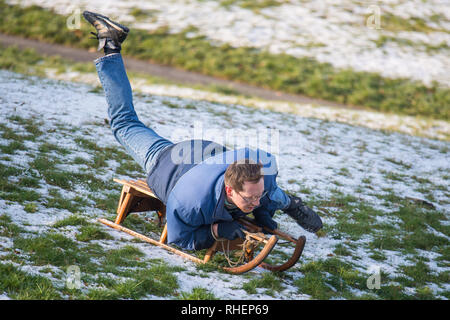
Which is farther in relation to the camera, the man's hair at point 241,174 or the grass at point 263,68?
the grass at point 263,68

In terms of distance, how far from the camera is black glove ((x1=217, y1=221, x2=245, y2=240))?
4.39 m

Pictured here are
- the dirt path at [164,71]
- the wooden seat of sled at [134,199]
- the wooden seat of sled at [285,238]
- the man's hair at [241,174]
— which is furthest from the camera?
the dirt path at [164,71]

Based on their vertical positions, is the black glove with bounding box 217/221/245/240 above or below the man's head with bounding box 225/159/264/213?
below

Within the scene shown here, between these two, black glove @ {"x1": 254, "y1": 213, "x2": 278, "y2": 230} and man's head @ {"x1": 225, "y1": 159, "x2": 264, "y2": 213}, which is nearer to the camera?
man's head @ {"x1": 225, "y1": 159, "x2": 264, "y2": 213}

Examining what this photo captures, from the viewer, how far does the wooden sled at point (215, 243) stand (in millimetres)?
4398

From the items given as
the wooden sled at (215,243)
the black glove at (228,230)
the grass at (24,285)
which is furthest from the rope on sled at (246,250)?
the grass at (24,285)

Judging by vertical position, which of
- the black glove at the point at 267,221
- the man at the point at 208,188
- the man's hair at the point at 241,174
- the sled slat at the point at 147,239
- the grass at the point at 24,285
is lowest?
the sled slat at the point at 147,239

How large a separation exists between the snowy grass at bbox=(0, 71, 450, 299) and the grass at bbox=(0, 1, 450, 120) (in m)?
4.47

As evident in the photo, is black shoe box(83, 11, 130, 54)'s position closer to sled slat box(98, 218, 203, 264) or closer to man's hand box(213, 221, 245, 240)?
sled slat box(98, 218, 203, 264)

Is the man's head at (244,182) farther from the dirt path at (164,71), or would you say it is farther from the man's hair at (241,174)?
the dirt path at (164,71)

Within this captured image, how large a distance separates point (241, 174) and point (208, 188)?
39 centimetres

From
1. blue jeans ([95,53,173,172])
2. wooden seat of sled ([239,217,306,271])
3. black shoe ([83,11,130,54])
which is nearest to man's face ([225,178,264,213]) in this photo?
wooden seat of sled ([239,217,306,271])

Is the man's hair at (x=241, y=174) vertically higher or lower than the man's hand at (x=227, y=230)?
higher

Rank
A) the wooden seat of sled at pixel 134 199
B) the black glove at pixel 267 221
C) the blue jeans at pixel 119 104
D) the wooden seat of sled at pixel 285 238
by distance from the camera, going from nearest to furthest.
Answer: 1. the wooden seat of sled at pixel 285 238
2. the black glove at pixel 267 221
3. the wooden seat of sled at pixel 134 199
4. the blue jeans at pixel 119 104
